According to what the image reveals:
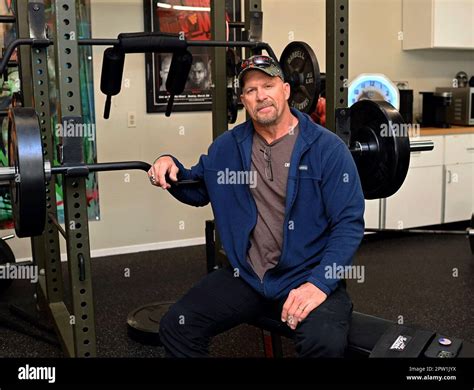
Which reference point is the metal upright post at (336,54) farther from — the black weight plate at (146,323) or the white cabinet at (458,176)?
the white cabinet at (458,176)

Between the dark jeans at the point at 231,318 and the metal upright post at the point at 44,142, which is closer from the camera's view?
the dark jeans at the point at 231,318

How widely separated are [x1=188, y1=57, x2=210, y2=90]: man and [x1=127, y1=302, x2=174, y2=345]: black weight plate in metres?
1.94

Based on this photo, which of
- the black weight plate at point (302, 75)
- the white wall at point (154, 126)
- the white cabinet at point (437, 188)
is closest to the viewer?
the black weight plate at point (302, 75)

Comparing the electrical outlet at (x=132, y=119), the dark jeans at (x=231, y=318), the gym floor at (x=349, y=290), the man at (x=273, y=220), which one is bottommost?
the gym floor at (x=349, y=290)

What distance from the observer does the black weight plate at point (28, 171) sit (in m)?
1.75

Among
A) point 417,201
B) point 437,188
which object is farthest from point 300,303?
point 437,188

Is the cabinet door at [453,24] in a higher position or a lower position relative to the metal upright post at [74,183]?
higher

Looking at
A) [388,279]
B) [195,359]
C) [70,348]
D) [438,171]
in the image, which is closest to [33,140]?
[195,359]

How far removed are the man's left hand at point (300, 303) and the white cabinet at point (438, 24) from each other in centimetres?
382

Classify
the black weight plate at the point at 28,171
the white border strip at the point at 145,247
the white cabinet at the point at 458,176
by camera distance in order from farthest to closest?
the white cabinet at the point at 458,176
the white border strip at the point at 145,247
the black weight plate at the point at 28,171

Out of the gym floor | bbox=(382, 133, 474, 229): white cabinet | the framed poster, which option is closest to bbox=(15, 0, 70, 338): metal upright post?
the gym floor

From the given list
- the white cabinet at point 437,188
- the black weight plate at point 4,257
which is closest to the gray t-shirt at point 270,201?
the black weight plate at point 4,257

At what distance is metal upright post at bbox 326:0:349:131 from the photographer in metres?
2.31

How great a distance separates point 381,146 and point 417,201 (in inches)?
107
